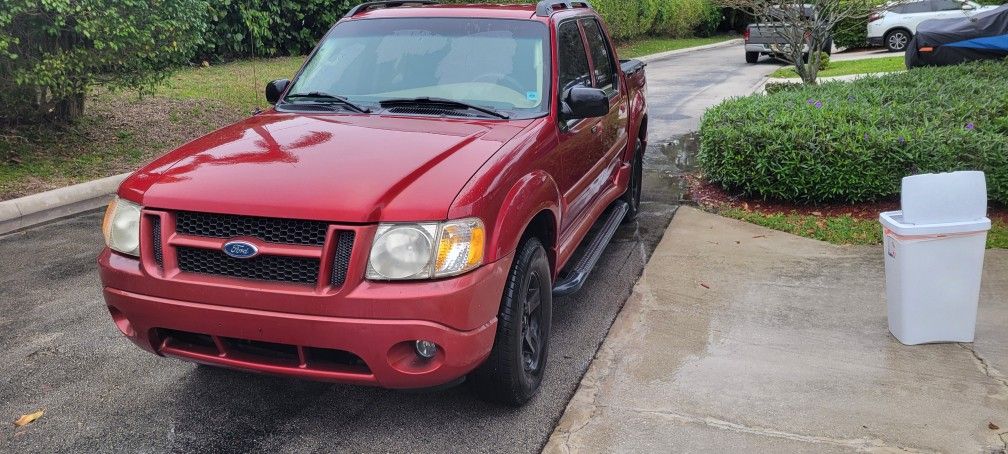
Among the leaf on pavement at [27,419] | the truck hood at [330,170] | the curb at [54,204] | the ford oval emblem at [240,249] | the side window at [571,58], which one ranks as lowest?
the leaf on pavement at [27,419]

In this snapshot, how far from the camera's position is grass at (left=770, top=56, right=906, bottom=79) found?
60.1 feet

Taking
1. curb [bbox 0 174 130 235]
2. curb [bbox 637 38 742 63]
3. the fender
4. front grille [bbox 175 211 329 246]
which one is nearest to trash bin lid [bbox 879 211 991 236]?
the fender

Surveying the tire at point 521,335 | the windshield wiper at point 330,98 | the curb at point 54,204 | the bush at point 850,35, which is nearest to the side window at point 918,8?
the bush at point 850,35

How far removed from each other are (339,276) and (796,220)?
5.09 meters

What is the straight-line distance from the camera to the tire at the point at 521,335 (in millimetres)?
3578

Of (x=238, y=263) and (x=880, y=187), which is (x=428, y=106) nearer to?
(x=238, y=263)

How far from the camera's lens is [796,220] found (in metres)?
7.21

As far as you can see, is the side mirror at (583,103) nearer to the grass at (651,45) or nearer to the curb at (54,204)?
the curb at (54,204)

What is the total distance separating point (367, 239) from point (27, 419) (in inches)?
76.5

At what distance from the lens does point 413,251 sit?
3199 millimetres

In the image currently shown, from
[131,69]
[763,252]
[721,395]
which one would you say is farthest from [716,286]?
[131,69]

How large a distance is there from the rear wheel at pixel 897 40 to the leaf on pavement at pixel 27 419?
26171 millimetres

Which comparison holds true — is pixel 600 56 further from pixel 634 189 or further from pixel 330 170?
pixel 330 170

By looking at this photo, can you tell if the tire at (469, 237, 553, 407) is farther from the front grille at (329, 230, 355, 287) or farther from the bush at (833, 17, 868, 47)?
the bush at (833, 17, 868, 47)
